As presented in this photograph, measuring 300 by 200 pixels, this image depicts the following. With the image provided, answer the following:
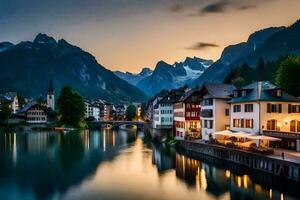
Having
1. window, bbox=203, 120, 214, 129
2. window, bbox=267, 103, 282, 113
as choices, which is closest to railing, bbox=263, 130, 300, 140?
window, bbox=267, 103, 282, 113

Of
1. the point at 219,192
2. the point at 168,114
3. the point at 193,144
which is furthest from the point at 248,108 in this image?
the point at 168,114

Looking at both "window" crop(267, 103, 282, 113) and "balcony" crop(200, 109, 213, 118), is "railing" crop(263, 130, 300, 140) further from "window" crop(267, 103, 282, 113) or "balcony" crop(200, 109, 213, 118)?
"balcony" crop(200, 109, 213, 118)

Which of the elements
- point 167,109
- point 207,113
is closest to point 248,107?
point 207,113

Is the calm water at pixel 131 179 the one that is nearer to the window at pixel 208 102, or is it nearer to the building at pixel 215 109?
the building at pixel 215 109

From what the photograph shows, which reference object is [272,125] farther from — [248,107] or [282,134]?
[282,134]

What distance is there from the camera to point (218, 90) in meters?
85.1

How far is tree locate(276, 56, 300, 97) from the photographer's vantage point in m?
86.6

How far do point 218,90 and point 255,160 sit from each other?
30.6 metres

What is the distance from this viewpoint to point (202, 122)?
88188 millimetres

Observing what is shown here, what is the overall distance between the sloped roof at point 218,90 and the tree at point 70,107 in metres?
92.6

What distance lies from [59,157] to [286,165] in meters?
45.7

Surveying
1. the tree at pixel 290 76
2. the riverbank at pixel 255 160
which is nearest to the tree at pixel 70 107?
the riverbank at pixel 255 160

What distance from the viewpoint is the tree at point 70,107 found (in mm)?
167750

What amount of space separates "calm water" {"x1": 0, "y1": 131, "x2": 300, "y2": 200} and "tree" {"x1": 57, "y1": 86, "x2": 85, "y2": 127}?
88.3 meters
